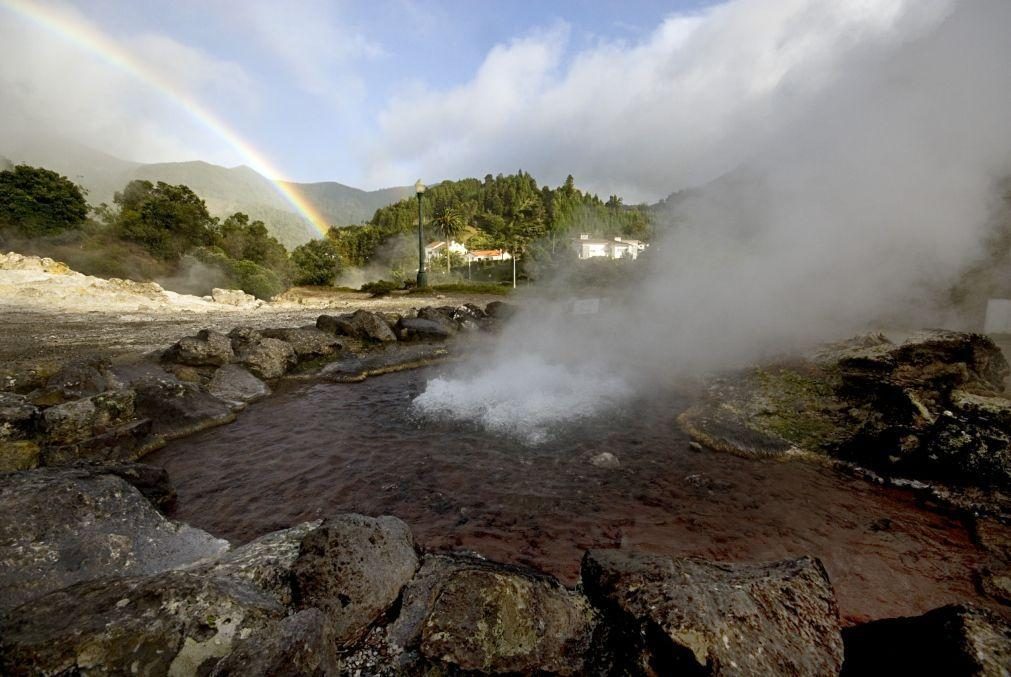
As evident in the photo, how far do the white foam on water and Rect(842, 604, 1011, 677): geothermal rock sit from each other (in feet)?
10.7

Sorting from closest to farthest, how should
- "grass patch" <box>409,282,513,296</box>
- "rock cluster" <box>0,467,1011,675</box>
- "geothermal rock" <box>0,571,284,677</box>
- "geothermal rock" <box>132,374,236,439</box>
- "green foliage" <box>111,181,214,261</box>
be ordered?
"geothermal rock" <box>0,571,284,677</box> → "rock cluster" <box>0,467,1011,675</box> → "geothermal rock" <box>132,374,236,439</box> → "grass patch" <box>409,282,513,296</box> → "green foliage" <box>111,181,214,261</box>

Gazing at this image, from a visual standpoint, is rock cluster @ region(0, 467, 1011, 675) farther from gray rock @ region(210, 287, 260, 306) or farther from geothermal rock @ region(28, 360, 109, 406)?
gray rock @ region(210, 287, 260, 306)

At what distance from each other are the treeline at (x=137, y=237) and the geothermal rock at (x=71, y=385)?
17.0 metres

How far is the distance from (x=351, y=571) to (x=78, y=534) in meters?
1.81

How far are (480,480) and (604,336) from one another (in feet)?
21.3

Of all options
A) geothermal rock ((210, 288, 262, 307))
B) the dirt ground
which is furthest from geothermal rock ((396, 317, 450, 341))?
geothermal rock ((210, 288, 262, 307))

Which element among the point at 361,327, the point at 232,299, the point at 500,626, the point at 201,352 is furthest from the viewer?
the point at 232,299

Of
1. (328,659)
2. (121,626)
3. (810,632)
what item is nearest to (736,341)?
(810,632)

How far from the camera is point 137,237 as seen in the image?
23594mm

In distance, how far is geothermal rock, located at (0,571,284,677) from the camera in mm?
1532

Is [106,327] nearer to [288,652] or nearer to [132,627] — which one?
[132,627]

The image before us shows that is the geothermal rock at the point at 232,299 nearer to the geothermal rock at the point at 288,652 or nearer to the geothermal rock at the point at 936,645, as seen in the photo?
the geothermal rock at the point at 288,652

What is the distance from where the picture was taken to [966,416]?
3770mm

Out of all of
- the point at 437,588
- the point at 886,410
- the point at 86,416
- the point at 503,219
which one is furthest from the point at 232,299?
the point at 503,219
